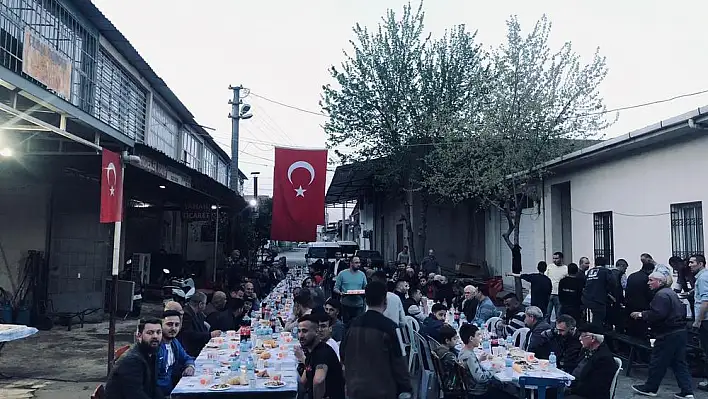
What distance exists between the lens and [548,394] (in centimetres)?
616

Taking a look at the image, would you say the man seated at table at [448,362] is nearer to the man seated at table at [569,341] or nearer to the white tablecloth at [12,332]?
the man seated at table at [569,341]

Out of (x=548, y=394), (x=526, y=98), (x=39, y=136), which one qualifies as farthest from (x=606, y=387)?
(x=526, y=98)

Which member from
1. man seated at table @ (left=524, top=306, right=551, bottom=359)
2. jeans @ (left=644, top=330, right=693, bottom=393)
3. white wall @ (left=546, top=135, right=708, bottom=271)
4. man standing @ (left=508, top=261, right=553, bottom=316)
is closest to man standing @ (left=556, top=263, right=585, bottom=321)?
man standing @ (left=508, top=261, right=553, bottom=316)

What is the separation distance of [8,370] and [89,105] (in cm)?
548

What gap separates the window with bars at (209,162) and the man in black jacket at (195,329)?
69.3 ft

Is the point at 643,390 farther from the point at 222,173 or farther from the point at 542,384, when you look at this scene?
the point at 222,173

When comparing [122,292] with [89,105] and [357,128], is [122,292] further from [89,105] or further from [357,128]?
[357,128]

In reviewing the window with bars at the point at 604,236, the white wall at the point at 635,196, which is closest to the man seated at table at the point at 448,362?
the white wall at the point at 635,196

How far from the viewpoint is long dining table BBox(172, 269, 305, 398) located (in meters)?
5.39

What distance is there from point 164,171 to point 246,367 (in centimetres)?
612

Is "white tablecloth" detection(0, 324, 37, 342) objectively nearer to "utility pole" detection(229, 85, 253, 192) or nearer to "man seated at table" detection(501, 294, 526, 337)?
"man seated at table" detection(501, 294, 526, 337)

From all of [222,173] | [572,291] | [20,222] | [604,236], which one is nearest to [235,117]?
[222,173]

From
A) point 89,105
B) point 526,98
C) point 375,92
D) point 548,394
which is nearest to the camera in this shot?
point 548,394

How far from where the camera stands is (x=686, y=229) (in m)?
10.8
